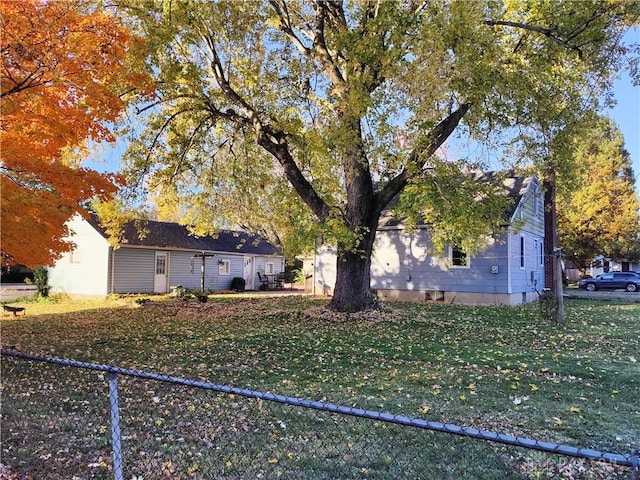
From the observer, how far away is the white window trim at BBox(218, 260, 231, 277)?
91.2 ft

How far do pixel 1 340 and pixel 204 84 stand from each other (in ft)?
24.2

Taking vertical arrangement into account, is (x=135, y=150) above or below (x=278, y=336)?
above

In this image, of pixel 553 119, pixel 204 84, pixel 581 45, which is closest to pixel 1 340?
pixel 204 84

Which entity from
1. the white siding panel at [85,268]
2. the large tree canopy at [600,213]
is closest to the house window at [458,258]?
the white siding panel at [85,268]

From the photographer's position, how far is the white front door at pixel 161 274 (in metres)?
23.9

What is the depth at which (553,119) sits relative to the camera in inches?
424

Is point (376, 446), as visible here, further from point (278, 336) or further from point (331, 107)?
point (331, 107)

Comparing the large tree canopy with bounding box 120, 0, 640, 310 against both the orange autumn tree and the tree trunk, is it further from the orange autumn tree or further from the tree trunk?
the orange autumn tree

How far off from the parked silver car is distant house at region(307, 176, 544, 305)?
34.3 ft

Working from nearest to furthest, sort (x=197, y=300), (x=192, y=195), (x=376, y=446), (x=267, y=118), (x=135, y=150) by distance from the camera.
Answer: (x=376, y=446) → (x=267, y=118) → (x=135, y=150) → (x=192, y=195) → (x=197, y=300)

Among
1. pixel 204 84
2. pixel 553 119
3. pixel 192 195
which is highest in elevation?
pixel 204 84

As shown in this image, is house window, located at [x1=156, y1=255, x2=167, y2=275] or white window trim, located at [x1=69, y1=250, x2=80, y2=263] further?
house window, located at [x1=156, y1=255, x2=167, y2=275]

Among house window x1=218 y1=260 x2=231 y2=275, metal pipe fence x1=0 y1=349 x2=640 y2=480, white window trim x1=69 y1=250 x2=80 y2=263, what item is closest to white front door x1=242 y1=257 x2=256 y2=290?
house window x1=218 y1=260 x2=231 y2=275

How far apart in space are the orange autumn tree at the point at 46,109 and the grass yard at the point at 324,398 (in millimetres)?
2300
